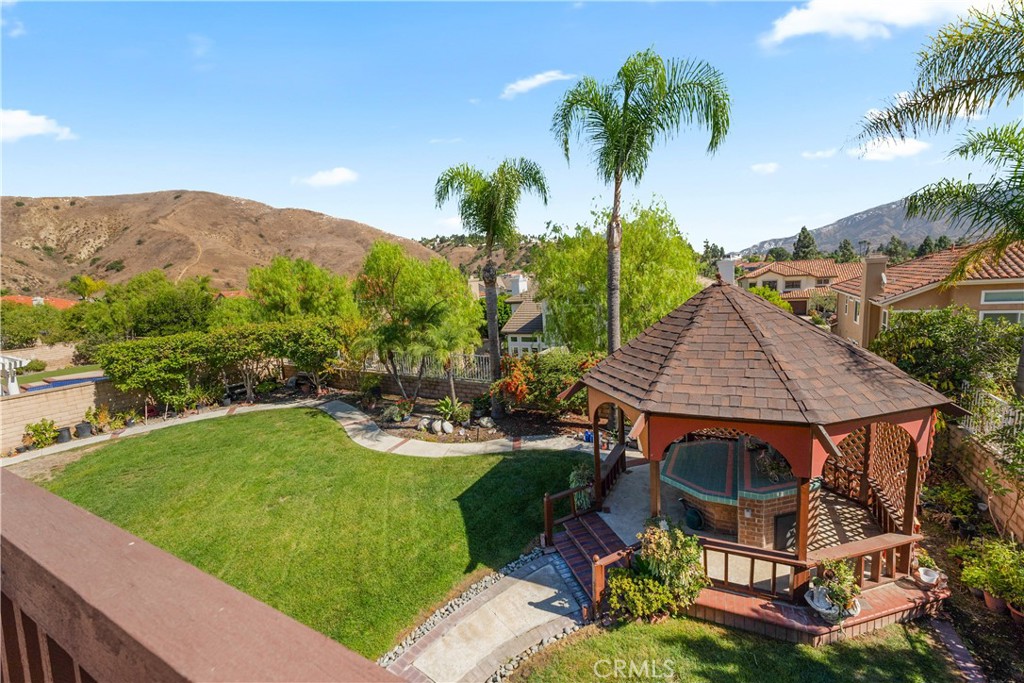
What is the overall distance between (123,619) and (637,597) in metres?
8.20

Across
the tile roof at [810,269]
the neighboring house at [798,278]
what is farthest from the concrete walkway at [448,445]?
the tile roof at [810,269]

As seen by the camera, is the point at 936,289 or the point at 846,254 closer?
the point at 936,289

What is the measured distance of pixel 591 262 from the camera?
19.1 m

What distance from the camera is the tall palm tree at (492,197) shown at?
56.6 ft

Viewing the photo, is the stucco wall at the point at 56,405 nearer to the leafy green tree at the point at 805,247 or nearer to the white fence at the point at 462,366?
the white fence at the point at 462,366

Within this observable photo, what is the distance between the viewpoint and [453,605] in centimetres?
903

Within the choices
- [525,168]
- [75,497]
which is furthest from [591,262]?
[75,497]

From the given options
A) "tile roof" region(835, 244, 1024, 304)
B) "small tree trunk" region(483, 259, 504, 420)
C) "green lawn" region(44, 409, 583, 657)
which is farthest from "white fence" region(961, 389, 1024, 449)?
"small tree trunk" region(483, 259, 504, 420)

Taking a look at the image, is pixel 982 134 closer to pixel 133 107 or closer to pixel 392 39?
pixel 392 39

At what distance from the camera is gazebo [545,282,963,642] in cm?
788

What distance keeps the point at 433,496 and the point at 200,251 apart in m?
98.7

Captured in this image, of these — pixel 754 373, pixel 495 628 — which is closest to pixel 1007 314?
pixel 754 373

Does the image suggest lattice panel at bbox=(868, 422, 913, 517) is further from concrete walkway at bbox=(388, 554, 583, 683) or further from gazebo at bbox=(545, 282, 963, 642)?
concrete walkway at bbox=(388, 554, 583, 683)

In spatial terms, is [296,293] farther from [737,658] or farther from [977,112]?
[977,112]
